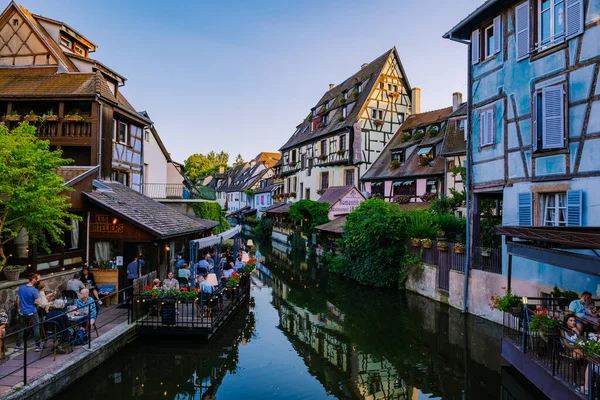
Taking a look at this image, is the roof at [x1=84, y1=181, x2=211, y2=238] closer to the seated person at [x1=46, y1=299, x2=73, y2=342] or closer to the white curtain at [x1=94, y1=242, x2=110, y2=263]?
the white curtain at [x1=94, y1=242, x2=110, y2=263]

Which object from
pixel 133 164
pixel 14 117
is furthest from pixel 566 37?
pixel 14 117

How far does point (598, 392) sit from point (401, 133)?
29.8 m

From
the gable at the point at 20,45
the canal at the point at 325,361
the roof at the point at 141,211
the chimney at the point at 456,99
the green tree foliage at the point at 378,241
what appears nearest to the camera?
the canal at the point at 325,361

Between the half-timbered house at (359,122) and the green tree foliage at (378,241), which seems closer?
the green tree foliage at (378,241)

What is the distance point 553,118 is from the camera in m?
11.5

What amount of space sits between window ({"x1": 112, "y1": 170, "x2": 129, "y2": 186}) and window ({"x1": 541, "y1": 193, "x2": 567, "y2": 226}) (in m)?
17.6

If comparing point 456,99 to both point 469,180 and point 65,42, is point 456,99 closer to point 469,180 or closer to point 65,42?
point 469,180

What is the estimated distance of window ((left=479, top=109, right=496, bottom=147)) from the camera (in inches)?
556

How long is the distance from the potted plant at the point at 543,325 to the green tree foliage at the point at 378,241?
11327mm

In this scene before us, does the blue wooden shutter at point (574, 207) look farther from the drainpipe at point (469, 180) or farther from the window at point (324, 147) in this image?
the window at point (324, 147)

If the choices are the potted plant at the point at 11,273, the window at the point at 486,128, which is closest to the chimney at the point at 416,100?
the window at the point at 486,128

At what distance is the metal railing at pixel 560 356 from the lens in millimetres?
6260

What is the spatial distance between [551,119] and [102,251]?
15.2 metres

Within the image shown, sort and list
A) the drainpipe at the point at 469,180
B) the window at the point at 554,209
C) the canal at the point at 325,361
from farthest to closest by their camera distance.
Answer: the drainpipe at the point at 469,180, the window at the point at 554,209, the canal at the point at 325,361
